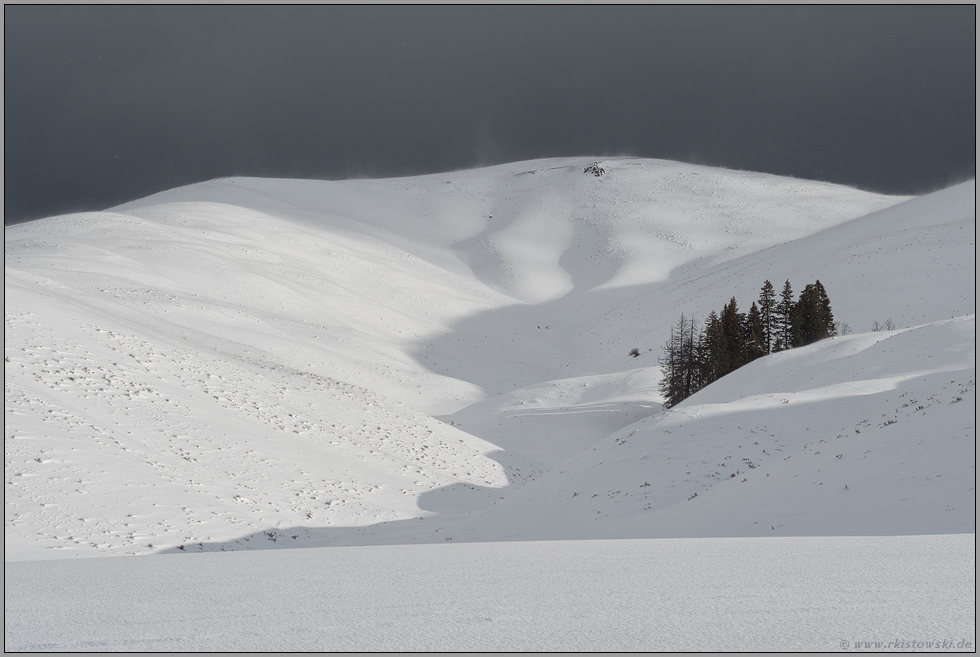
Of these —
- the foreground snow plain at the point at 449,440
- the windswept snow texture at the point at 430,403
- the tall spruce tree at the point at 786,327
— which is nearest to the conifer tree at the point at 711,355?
the foreground snow plain at the point at 449,440

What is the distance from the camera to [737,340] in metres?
50.0

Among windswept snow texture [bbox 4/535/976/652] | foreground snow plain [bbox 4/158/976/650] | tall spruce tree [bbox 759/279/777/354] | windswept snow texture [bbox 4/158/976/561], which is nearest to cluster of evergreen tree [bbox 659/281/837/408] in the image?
tall spruce tree [bbox 759/279/777/354]

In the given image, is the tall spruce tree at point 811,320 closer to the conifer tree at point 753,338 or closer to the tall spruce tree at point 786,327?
the tall spruce tree at point 786,327

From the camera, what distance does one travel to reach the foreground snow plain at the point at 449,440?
5.98 metres

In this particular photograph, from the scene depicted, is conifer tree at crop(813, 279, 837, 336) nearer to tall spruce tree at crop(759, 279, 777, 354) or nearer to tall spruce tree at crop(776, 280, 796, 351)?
tall spruce tree at crop(776, 280, 796, 351)

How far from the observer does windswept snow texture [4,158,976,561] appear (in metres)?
13.6

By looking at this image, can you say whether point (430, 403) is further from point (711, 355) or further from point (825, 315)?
point (825, 315)

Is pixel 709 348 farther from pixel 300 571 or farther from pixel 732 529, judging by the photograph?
pixel 300 571

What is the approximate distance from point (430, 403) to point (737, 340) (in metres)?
21.9

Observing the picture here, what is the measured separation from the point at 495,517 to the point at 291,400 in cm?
1249

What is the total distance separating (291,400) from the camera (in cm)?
→ 2794

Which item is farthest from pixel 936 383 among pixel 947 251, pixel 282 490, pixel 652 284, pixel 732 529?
pixel 652 284

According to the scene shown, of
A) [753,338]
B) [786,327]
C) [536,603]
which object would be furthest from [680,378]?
[536,603]

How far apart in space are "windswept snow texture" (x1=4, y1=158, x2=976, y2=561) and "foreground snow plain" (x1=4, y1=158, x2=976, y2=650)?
0.44ft
